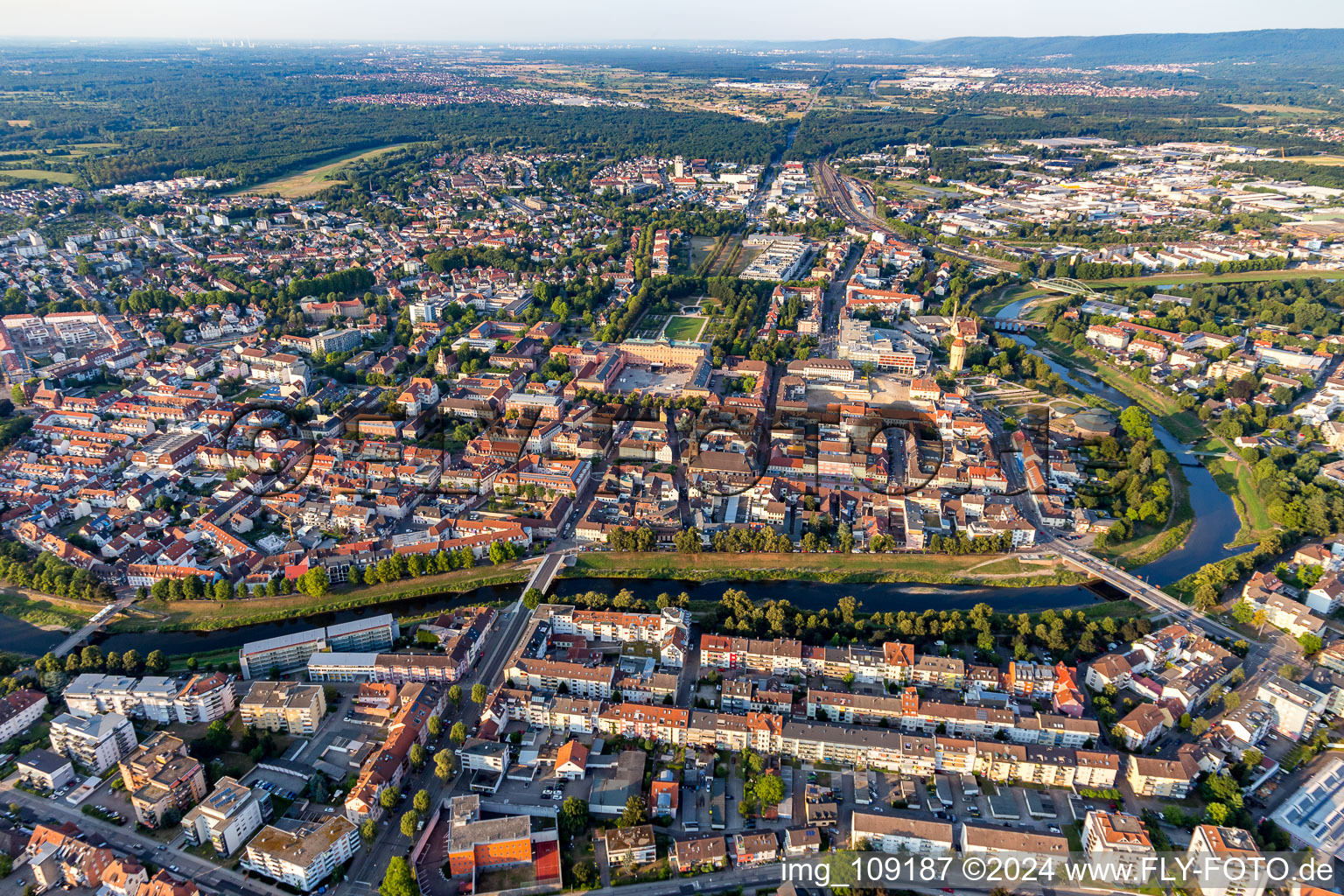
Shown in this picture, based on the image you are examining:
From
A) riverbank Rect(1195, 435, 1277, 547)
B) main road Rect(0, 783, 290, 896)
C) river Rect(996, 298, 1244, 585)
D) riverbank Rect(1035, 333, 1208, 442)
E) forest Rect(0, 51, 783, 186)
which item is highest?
forest Rect(0, 51, 783, 186)

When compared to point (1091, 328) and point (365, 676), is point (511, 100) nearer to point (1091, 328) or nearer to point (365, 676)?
point (1091, 328)

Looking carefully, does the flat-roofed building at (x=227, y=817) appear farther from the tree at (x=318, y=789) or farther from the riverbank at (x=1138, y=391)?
the riverbank at (x=1138, y=391)

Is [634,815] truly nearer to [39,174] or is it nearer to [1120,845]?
[1120,845]

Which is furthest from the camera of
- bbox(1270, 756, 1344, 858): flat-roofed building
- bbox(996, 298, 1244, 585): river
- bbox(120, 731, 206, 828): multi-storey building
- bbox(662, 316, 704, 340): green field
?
bbox(662, 316, 704, 340): green field

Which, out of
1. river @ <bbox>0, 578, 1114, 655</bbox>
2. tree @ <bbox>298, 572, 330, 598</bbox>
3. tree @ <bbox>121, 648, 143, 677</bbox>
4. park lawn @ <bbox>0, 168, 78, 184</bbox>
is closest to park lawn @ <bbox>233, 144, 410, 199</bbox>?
park lawn @ <bbox>0, 168, 78, 184</bbox>

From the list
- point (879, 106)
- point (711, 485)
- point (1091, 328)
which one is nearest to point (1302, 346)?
point (1091, 328)

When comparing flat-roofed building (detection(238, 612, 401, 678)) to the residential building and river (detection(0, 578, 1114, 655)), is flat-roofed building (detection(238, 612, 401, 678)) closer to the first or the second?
river (detection(0, 578, 1114, 655))
